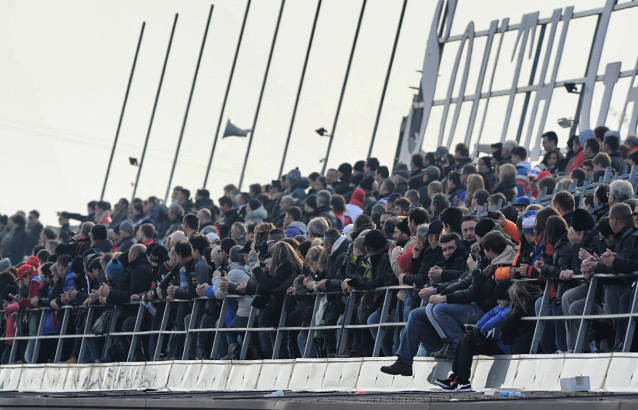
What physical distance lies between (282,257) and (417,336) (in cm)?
336

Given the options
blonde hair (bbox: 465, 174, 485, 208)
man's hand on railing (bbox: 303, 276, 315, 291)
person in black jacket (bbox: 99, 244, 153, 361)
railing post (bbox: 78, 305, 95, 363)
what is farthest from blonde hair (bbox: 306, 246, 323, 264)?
railing post (bbox: 78, 305, 95, 363)

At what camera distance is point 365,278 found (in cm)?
1692

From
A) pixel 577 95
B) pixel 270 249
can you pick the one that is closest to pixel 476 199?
pixel 270 249

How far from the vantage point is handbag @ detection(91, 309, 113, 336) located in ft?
72.6

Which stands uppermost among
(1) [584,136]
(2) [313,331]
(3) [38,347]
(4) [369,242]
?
(1) [584,136]

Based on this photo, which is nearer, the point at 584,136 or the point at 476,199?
the point at 476,199

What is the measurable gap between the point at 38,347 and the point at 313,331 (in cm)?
746

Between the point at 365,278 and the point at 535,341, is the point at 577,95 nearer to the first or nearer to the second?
the point at 365,278

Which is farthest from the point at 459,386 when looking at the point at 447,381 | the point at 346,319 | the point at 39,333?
the point at 39,333

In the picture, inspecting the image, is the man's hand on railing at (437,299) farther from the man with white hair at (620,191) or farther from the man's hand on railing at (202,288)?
the man's hand on railing at (202,288)

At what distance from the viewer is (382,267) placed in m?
16.9

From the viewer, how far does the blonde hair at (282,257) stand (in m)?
18.5

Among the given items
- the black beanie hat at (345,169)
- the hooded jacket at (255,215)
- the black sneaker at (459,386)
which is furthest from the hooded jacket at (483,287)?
the black beanie hat at (345,169)

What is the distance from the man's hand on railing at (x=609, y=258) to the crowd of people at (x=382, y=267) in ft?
0.06
